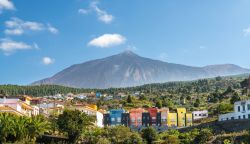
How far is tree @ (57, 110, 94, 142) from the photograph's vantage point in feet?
190

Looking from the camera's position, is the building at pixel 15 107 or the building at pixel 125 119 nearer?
the building at pixel 15 107

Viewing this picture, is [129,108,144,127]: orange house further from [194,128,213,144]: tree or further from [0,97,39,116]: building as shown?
[194,128,213,144]: tree

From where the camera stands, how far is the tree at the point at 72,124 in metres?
57.9

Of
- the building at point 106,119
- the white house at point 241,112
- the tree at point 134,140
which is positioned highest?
the white house at point 241,112

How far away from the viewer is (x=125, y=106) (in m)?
115

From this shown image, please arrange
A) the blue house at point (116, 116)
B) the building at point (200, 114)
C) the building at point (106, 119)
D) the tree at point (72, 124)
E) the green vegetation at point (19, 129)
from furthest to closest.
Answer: the building at point (106, 119) < the blue house at point (116, 116) < the building at point (200, 114) < the tree at point (72, 124) < the green vegetation at point (19, 129)

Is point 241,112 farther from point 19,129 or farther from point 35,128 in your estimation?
point 19,129

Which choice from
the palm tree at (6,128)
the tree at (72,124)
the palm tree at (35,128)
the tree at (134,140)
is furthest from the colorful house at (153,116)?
the palm tree at (6,128)

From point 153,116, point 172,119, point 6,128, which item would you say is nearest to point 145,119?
point 153,116

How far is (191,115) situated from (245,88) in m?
27.9

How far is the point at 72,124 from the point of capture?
57969 mm

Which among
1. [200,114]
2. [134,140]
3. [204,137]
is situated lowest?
[134,140]

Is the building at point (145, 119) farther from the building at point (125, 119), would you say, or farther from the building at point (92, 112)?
the building at point (92, 112)

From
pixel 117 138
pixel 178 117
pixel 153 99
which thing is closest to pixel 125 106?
pixel 153 99
